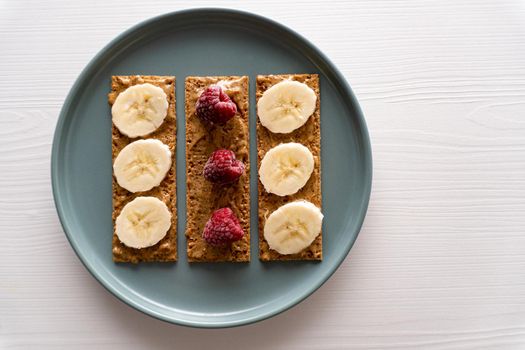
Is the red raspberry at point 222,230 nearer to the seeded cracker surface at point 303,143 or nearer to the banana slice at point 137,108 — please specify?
the seeded cracker surface at point 303,143

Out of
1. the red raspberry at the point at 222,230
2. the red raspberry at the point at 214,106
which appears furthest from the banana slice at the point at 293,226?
the red raspberry at the point at 214,106

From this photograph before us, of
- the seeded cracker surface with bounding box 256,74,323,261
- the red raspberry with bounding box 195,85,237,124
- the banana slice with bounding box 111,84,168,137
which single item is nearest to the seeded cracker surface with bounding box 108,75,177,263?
the banana slice with bounding box 111,84,168,137

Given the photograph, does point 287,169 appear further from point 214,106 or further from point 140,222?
point 140,222

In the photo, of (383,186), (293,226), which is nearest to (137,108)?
(293,226)

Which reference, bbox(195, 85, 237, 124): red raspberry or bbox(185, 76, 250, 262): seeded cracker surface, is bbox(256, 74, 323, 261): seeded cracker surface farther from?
bbox(195, 85, 237, 124): red raspberry

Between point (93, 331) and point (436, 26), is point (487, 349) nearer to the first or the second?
point (436, 26)

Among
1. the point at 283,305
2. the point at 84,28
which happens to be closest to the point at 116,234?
the point at 283,305
